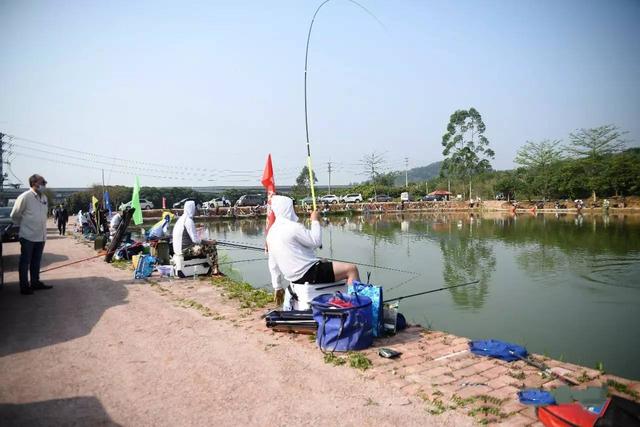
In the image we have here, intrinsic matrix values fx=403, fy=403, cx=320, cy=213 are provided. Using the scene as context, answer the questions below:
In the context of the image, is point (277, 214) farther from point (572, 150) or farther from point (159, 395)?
point (572, 150)

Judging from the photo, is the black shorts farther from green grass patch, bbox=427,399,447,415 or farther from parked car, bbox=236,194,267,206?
parked car, bbox=236,194,267,206

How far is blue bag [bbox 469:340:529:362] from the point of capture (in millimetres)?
3740

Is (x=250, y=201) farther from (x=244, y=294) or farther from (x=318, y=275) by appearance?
(x=318, y=275)

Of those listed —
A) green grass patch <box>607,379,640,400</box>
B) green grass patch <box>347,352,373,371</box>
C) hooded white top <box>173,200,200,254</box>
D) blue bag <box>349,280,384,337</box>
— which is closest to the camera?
green grass patch <box>607,379,640,400</box>

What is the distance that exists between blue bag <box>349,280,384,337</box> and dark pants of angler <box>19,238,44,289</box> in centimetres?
508

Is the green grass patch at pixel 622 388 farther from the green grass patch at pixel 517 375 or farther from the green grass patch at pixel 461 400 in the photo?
the green grass patch at pixel 461 400

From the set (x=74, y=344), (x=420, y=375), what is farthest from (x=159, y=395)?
(x=420, y=375)

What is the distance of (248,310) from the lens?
5594 mm

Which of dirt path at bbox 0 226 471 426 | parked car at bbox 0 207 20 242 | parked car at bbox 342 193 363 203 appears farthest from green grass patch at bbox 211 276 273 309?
parked car at bbox 342 193 363 203

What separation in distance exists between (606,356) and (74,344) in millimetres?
6137

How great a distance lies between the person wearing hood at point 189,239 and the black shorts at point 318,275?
3.85m

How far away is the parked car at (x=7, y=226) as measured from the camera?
1275 centimetres

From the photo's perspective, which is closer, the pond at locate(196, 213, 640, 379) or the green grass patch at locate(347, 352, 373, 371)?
the green grass patch at locate(347, 352, 373, 371)

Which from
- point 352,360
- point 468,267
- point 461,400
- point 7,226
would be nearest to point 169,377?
point 352,360
